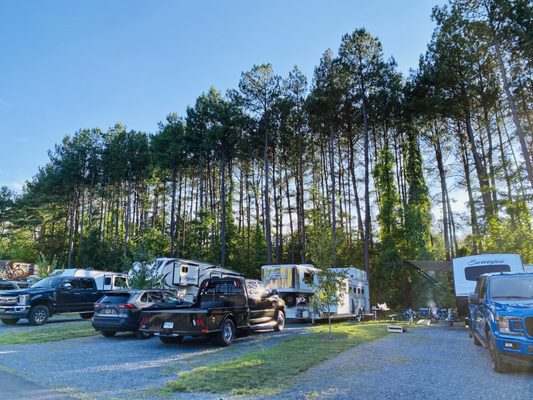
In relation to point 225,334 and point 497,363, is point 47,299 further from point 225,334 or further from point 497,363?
point 497,363

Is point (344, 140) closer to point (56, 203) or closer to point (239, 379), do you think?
point (239, 379)

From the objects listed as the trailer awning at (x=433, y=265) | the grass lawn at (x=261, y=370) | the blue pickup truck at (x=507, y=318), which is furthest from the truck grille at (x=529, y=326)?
the trailer awning at (x=433, y=265)

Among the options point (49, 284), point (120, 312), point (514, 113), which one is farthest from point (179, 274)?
point (514, 113)

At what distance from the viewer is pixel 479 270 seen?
1580 cm

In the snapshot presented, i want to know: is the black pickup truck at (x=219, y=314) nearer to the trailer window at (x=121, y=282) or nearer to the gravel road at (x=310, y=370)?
the gravel road at (x=310, y=370)

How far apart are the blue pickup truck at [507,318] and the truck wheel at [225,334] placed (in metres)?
6.13

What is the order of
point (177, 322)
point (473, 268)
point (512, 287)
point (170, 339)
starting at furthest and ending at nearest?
point (473, 268), point (170, 339), point (177, 322), point (512, 287)

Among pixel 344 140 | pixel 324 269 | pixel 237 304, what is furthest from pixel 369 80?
pixel 237 304

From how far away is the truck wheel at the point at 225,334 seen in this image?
1070 centimetres

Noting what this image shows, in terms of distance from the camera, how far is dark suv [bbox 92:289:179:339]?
12633 millimetres

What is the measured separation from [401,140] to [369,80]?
27.8ft

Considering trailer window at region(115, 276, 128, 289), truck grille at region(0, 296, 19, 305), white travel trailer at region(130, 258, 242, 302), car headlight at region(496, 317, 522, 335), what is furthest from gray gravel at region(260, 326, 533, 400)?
trailer window at region(115, 276, 128, 289)

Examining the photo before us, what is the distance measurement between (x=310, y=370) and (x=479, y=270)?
1116 centimetres

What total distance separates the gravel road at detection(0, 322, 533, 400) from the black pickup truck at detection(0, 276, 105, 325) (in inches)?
199
